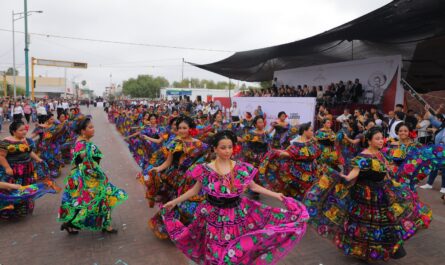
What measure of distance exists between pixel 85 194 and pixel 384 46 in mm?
12657

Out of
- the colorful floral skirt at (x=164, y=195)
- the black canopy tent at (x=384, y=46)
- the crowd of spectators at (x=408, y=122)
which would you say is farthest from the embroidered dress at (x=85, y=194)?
the black canopy tent at (x=384, y=46)

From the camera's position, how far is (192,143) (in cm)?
460

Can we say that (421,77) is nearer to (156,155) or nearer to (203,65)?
(203,65)

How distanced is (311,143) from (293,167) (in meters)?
0.50

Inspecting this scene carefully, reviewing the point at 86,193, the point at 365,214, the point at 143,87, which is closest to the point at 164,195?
the point at 86,193

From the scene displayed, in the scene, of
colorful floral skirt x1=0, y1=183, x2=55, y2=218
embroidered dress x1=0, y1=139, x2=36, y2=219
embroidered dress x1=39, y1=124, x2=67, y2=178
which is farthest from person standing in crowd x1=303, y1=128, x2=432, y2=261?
embroidered dress x1=39, y1=124, x2=67, y2=178

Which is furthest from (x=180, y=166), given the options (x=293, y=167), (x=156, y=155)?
(x=293, y=167)

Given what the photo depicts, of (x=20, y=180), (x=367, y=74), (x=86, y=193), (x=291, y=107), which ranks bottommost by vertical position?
(x=20, y=180)

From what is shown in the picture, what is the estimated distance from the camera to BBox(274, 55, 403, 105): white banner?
1360cm

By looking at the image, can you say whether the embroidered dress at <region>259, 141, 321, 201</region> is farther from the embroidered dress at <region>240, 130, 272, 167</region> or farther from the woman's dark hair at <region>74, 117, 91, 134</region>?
the woman's dark hair at <region>74, 117, 91, 134</region>

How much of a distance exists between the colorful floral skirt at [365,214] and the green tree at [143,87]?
88009 mm

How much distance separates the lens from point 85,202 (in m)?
4.36

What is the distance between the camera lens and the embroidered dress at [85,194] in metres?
Result: 4.38

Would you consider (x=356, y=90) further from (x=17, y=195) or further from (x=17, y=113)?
(x=17, y=113)
